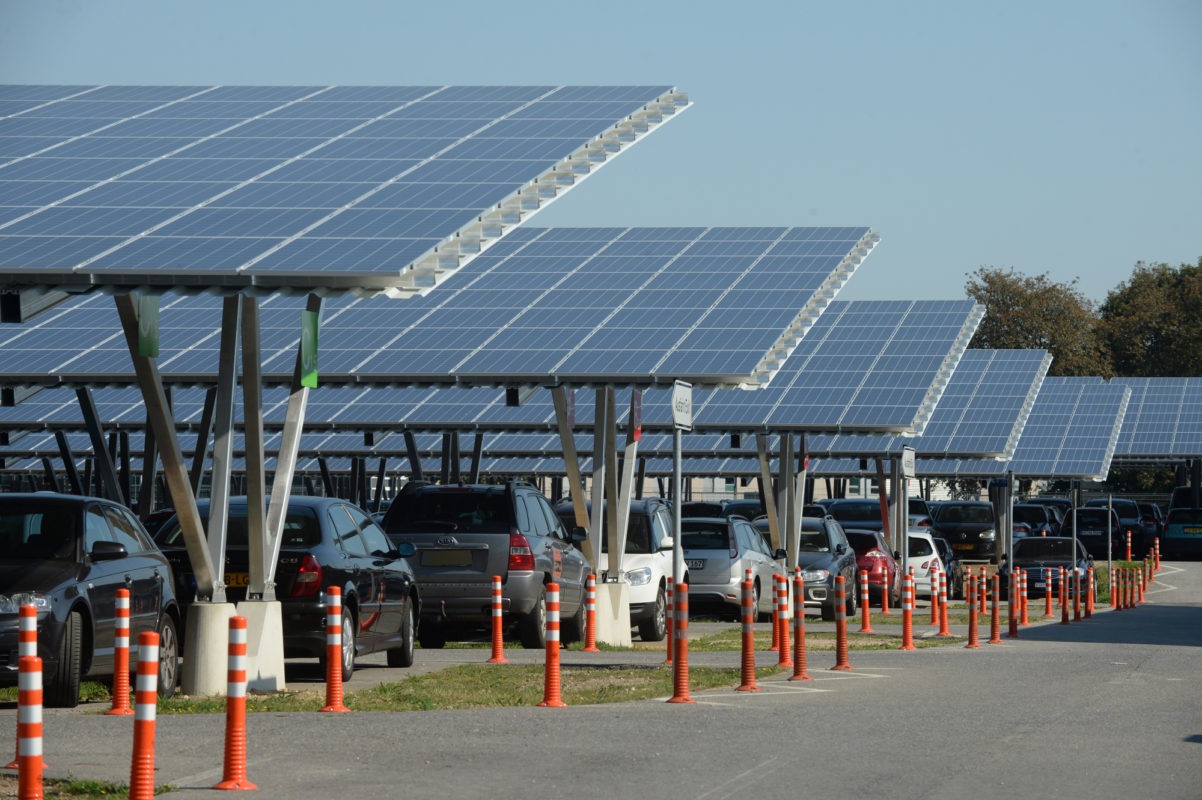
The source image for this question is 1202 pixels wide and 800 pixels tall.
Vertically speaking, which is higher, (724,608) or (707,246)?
(707,246)

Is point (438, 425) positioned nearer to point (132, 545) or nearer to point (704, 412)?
point (704, 412)

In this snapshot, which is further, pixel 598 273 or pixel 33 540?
pixel 598 273

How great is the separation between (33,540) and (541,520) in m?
8.11

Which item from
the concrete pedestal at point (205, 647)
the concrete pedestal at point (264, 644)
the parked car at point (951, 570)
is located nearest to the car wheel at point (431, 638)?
the concrete pedestal at point (264, 644)

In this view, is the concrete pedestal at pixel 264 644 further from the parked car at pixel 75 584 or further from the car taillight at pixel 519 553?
the car taillight at pixel 519 553

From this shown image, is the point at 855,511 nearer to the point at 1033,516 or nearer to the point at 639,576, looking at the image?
the point at 1033,516

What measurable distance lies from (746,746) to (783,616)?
597 cm

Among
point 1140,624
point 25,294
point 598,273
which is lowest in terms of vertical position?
point 1140,624

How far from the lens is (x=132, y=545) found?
1537cm

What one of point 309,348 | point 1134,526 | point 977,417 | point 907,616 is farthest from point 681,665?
point 1134,526

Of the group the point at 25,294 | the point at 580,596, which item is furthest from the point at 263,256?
the point at 580,596

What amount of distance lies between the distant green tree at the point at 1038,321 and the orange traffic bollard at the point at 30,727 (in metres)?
84.2

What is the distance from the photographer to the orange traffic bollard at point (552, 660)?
14.1 meters

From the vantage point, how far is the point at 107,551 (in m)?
14.1
